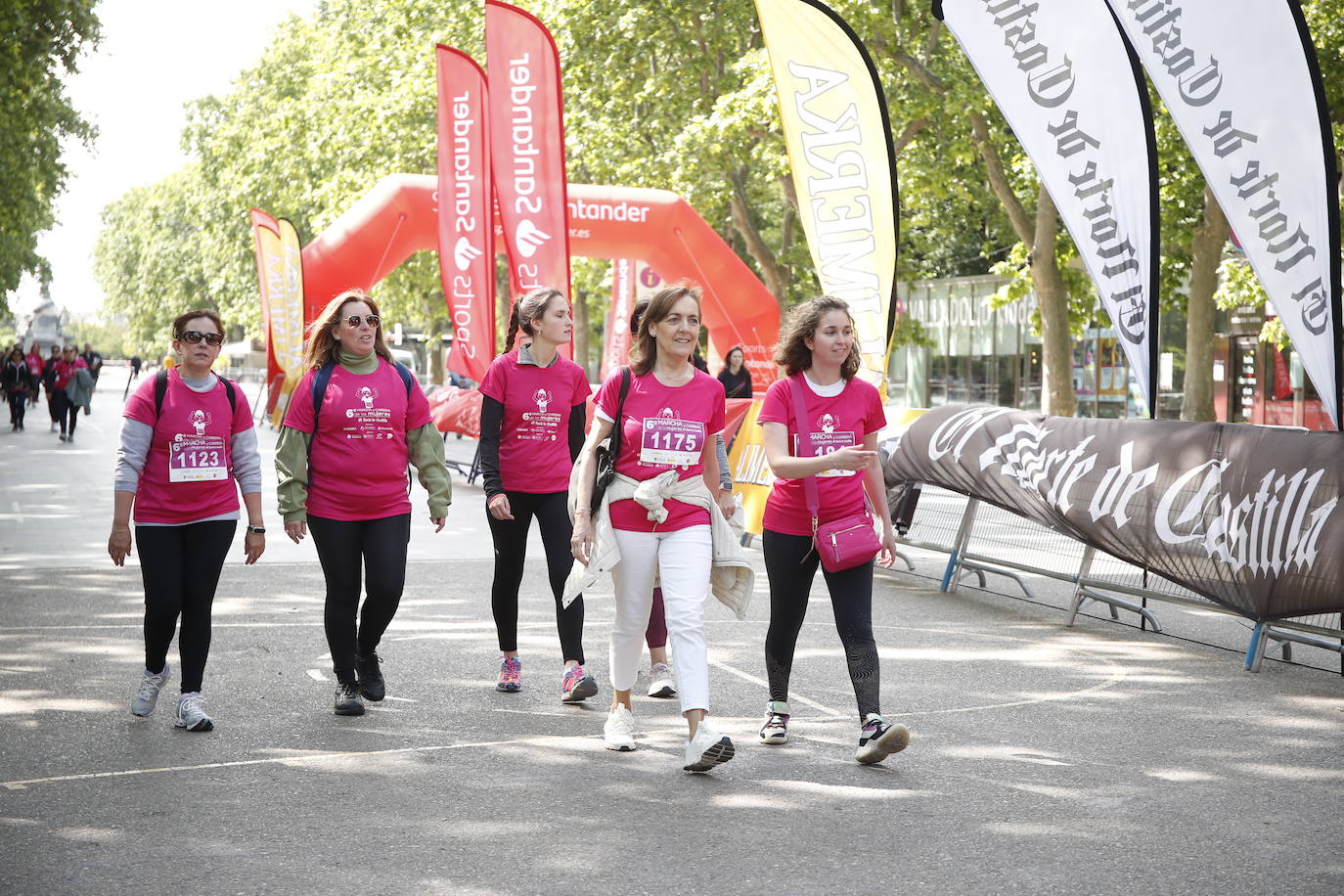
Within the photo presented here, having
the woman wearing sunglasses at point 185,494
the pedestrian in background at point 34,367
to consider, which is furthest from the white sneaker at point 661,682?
the pedestrian in background at point 34,367

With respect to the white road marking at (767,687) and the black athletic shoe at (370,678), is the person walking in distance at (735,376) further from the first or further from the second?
the black athletic shoe at (370,678)

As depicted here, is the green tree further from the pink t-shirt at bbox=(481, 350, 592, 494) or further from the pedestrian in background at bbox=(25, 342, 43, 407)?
the pink t-shirt at bbox=(481, 350, 592, 494)

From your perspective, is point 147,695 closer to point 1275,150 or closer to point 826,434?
point 826,434

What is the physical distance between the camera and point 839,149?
1196 cm

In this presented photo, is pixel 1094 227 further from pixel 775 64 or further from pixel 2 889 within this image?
pixel 2 889

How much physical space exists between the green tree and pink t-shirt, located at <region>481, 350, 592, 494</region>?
20.6 metres

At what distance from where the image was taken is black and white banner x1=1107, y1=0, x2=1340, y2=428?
8.37 metres

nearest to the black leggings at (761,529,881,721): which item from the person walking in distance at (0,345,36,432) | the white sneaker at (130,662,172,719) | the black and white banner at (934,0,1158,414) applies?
the white sneaker at (130,662,172,719)

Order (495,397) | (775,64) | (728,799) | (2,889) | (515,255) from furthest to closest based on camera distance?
1. (515,255)
2. (775,64)
3. (495,397)
4. (728,799)
5. (2,889)

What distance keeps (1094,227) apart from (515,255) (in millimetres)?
7451

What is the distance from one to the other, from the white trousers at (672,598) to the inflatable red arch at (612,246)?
14.4 m

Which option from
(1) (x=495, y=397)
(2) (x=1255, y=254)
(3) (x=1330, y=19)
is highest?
(3) (x=1330, y=19)

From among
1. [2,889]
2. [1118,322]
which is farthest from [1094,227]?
[2,889]

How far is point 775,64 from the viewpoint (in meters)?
12.0
